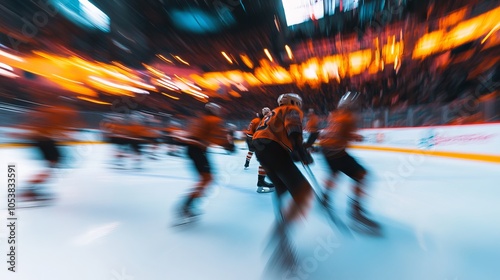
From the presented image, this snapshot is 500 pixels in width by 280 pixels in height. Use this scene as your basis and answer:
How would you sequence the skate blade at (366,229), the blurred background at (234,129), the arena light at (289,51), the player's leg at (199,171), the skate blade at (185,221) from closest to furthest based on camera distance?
the blurred background at (234,129) < the skate blade at (366,229) < the skate blade at (185,221) < the player's leg at (199,171) < the arena light at (289,51)

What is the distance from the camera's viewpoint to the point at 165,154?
6176 millimetres

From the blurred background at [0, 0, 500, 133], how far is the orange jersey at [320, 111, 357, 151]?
289cm

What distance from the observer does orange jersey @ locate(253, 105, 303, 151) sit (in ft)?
5.04

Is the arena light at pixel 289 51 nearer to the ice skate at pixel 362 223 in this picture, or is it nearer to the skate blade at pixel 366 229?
the ice skate at pixel 362 223

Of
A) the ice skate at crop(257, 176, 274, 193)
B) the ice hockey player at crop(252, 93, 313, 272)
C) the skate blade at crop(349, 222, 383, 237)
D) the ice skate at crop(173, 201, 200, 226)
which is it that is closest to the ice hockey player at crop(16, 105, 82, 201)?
the ice skate at crop(173, 201, 200, 226)

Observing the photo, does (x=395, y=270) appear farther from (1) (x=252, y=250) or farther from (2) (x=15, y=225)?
(2) (x=15, y=225)

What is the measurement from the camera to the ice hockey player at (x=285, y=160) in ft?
4.61

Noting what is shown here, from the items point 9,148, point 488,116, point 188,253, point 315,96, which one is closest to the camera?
point 188,253

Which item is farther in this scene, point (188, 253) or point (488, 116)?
point (488, 116)

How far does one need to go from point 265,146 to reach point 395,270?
96cm

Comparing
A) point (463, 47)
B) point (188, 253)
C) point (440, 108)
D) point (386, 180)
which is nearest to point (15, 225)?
point (188, 253)

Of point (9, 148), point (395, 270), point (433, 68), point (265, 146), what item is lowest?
point (395, 270)

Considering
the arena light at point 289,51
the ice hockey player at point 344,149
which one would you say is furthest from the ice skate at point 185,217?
the arena light at point 289,51

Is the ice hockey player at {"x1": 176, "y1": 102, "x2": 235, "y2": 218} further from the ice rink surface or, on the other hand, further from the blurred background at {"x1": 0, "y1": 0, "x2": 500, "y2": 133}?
the blurred background at {"x1": 0, "y1": 0, "x2": 500, "y2": 133}
